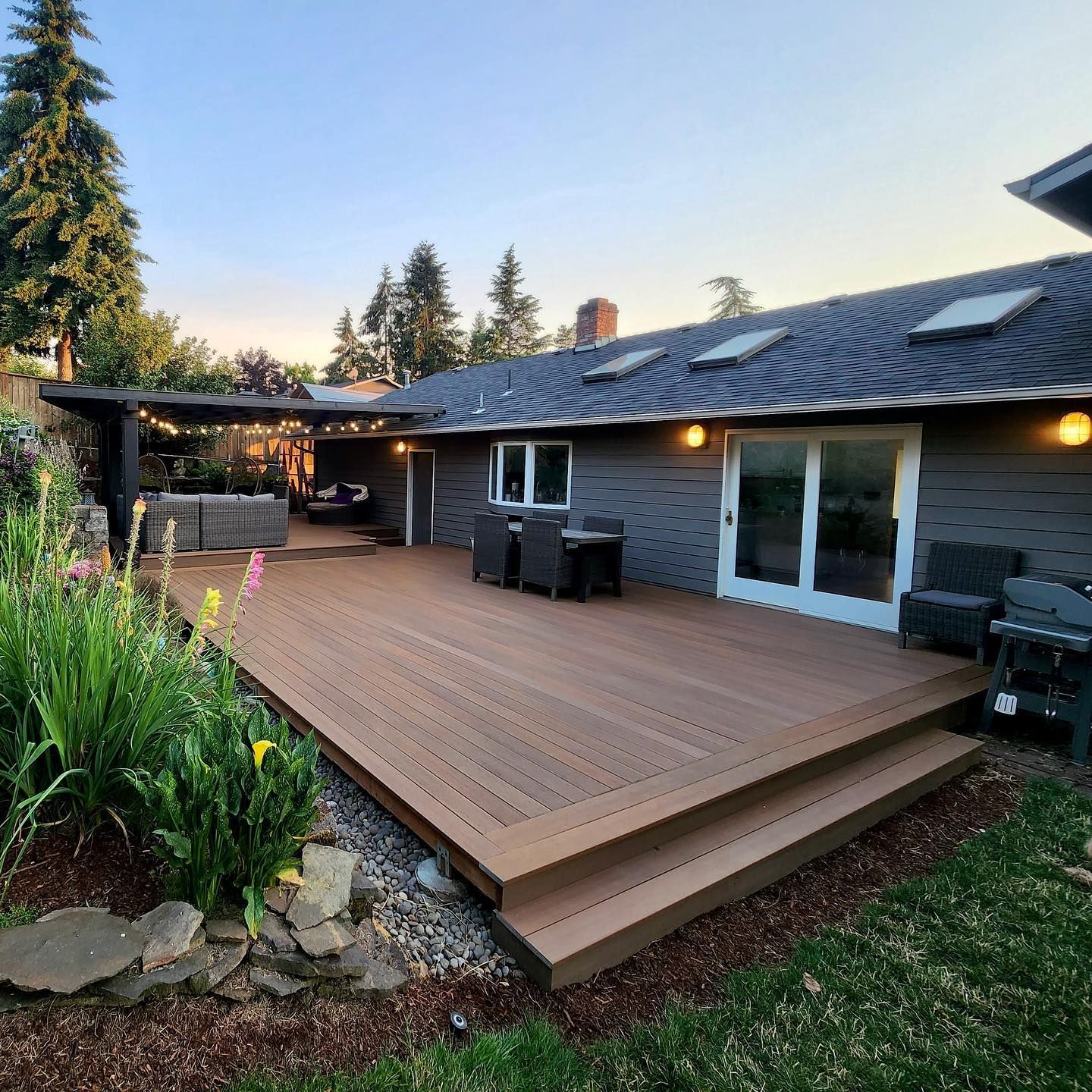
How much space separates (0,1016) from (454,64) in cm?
1235

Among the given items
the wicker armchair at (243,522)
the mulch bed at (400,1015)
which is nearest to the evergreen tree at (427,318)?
the wicker armchair at (243,522)

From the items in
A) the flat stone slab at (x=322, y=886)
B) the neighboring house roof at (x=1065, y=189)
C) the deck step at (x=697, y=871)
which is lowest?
the deck step at (x=697, y=871)

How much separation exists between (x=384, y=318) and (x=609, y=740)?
38615mm

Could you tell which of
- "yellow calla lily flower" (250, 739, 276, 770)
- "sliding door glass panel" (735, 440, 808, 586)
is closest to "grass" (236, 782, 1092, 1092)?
"yellow calla lily flower" (250, 739, 276, 770)

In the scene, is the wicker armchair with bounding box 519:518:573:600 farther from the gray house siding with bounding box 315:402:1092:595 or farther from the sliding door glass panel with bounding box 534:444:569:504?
the sliding door glass panel with bounding box 534:444:569:504

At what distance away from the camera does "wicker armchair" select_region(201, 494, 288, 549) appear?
830 centimetres

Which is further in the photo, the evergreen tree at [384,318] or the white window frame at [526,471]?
the evergreen tree at [384,318]

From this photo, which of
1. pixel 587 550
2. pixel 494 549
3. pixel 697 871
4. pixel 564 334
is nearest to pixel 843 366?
pixel 587 550

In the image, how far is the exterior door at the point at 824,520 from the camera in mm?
5652

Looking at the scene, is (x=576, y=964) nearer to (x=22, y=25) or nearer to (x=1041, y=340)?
(x=1041, y=340)

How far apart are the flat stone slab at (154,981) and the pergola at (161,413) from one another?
23.2 feet

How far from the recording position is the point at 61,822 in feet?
6.52

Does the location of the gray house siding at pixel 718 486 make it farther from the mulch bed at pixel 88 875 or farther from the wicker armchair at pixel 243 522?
the mulch bed at pixel 88 875

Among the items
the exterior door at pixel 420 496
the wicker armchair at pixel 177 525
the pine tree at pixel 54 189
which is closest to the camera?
the wicker armchair at pixel 177 525
